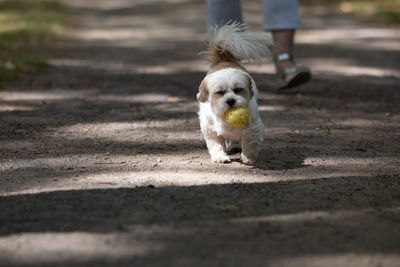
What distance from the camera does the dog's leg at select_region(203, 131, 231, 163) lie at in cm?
448

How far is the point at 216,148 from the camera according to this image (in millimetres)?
4520

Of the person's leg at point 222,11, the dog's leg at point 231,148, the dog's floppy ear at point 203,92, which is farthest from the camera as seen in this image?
the person's leg at point 222,11

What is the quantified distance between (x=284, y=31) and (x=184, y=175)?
3.50m

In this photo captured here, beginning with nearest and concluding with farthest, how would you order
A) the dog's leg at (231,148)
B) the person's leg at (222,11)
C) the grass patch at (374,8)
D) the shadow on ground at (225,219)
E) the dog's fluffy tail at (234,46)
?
the shadow on ground at (225,219)
the dog's fluffy tail at (234,46)
the dog's leg at (231,148)
the person's leg at (222,11)
the grass patch at (374,8)

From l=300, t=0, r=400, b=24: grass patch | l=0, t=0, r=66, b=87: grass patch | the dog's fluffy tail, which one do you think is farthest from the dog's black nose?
l=300, t=0, r=400, b=24: grass patch

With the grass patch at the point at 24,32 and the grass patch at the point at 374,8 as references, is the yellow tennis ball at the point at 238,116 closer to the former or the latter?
the grass patch at the point at 24,32

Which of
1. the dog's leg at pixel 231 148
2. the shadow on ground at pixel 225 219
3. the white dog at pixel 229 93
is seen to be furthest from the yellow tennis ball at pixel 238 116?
the dog's leg at pixel 231 148

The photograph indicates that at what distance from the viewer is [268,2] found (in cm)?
705

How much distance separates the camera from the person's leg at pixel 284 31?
274 inches

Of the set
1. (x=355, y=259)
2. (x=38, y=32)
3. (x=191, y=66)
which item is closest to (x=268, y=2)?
(x=191, y=66)

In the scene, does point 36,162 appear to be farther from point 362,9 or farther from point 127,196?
point 362,9

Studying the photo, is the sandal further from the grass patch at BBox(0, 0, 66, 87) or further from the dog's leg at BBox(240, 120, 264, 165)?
the grass patch at BBox(0, 0, 66, 87)

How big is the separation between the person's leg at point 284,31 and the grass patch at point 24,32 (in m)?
3.50

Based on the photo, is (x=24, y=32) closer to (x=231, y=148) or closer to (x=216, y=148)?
(x=231, y=148)
